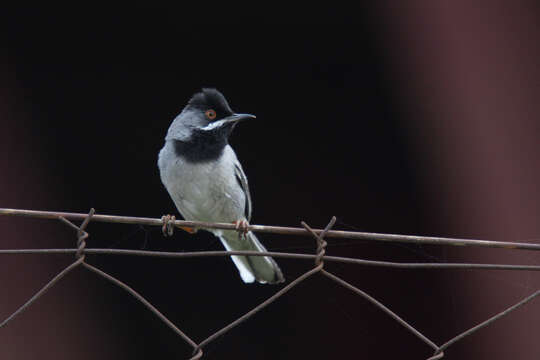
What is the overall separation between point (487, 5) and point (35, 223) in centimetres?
378

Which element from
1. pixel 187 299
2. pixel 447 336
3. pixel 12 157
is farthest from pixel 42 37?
pixel 447 336

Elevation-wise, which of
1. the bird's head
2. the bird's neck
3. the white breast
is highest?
the bird's head

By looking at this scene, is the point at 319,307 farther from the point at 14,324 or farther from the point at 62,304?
the point at 14,324

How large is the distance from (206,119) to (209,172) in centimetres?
41

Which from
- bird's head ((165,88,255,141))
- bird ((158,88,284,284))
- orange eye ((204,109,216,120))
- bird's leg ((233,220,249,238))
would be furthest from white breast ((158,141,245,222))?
bird's leg ((233,220,249,238))

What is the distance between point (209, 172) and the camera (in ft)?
12.7

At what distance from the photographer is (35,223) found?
5.10m

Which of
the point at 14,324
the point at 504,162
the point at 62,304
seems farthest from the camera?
the point at 62,304

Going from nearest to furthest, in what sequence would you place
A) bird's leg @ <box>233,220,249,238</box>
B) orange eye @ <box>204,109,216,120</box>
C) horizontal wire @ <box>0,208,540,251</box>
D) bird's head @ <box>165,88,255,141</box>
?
horizontal wire @ <box>0,208,540,251</box> → bird's leg @ <box>233,220,249,238</box> → bird's head @ <box>165,88,255,141</box> → orange eye @ <box>204,109,216,120</box>

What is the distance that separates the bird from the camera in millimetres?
3881

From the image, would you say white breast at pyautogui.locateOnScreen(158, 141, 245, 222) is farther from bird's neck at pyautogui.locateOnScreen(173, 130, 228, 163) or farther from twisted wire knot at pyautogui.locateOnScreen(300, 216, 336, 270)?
twisted wire knot at pyautogui.locateOnScreen(300, 216, 336, 270)

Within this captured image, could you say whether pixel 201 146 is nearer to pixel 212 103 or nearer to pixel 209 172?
pixel 209 172

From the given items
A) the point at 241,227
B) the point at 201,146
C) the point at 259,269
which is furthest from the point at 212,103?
the point at 241,227

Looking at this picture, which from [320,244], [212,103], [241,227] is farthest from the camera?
[212,103]
